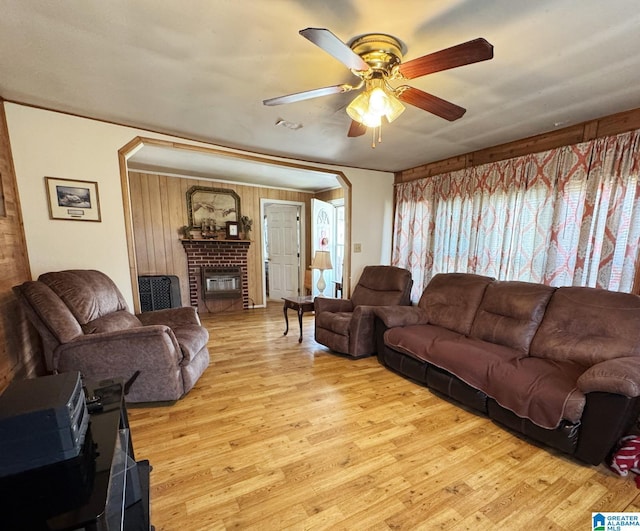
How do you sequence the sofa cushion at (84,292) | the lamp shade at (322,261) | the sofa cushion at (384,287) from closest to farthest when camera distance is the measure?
the sofa cushion at (84,292) < the sofa cushion at (384,287) < the lamp shade at (322,261)

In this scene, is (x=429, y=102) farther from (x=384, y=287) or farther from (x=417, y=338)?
(x=384, y=287)

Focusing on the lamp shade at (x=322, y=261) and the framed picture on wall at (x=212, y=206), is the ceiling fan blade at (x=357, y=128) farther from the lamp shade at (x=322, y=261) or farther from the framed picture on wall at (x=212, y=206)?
the framed picture on wall at (x=212, y=206)

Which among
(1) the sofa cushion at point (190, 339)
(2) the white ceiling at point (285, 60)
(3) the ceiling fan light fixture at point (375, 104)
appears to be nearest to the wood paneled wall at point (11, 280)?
(2) the white ceiling at point (285, 60)

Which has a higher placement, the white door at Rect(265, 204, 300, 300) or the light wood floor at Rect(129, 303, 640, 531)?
the white door at Rect(265, 204, 300, 300)

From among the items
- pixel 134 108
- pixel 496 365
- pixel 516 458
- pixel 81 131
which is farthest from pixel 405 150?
pixel 81 131

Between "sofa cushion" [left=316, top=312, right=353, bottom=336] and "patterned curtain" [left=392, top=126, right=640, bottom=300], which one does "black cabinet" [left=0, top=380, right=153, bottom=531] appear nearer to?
"sofa cushion" [left=316, top=312, right=353, bottom=336]

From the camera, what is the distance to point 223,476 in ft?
5.00

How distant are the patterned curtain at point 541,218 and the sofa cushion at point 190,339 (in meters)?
2.91

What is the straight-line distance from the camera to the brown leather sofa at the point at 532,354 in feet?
5.09

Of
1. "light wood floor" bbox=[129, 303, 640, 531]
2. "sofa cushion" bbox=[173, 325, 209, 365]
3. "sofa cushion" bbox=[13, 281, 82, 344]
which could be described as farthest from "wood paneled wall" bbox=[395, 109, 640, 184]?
"sofa cushion" bbox=[13, 281, 82, 344]

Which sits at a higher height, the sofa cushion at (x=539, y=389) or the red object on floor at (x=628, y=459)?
the sofa cushion at (x=539, y=389)

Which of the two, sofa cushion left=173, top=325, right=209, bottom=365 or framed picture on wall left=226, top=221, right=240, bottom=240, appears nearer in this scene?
sofa cushion left=173, top=325, right=209, bottom=365

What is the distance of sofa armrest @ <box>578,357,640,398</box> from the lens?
1429mm

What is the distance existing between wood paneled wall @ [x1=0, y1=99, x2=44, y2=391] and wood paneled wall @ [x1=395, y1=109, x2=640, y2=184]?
4351 mm
